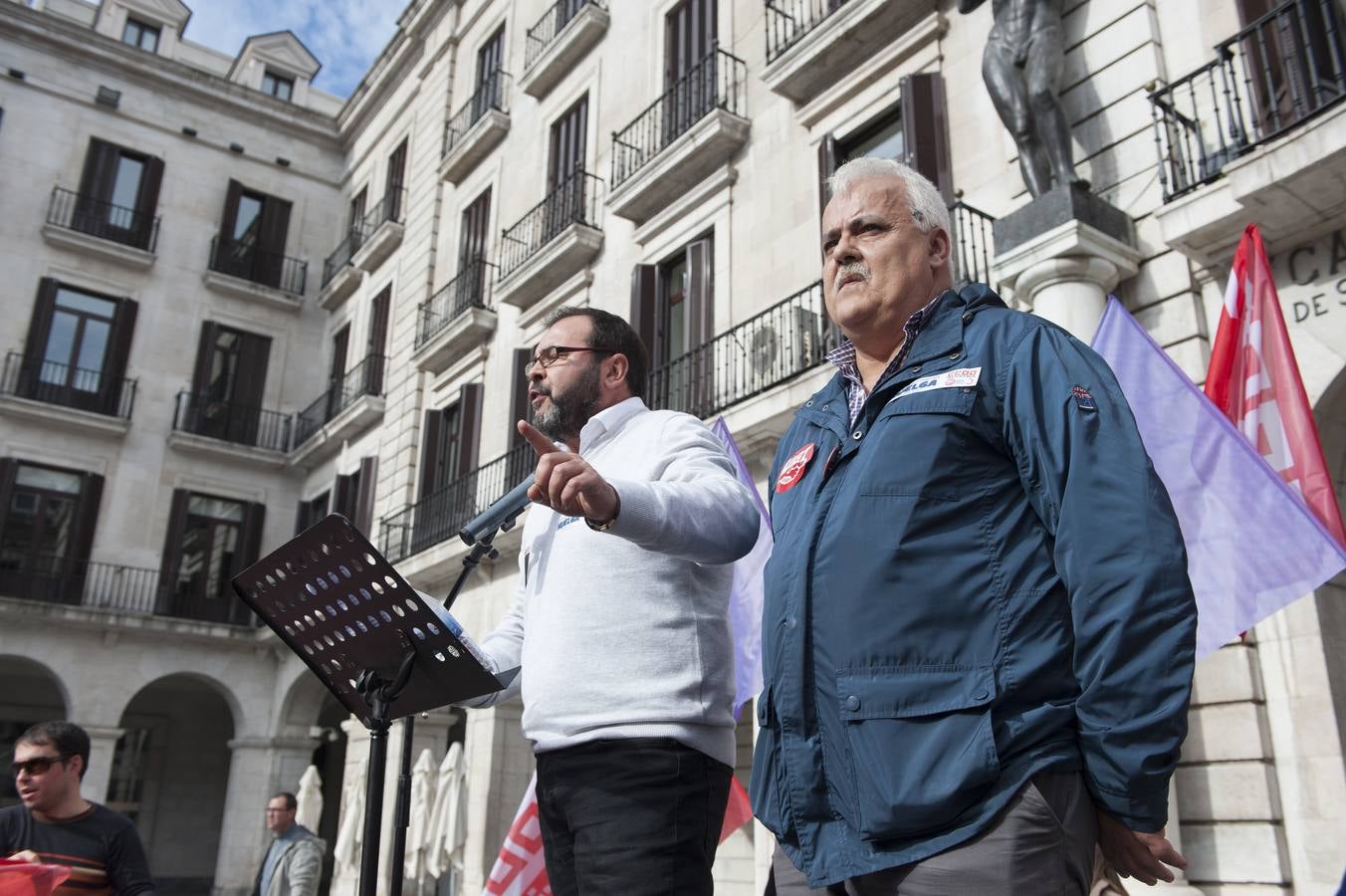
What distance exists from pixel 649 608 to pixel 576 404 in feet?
2.25

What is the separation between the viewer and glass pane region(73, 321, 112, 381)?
20.9 m

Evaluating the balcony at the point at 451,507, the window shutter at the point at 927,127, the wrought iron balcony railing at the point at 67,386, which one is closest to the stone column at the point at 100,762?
the wrought iron balcony railing at the point at 67,386

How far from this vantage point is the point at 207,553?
21172 millimetres

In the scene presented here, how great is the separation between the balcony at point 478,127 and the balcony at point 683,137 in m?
4.55

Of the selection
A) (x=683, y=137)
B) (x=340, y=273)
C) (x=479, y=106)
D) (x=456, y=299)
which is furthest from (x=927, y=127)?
(x=340, y=273)

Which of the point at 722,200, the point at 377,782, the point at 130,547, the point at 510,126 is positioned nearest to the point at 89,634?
the point at 130,547

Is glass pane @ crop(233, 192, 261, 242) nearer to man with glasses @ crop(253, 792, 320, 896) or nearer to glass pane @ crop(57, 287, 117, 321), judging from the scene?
glass pane @ crop(57, 287, 117, 321)

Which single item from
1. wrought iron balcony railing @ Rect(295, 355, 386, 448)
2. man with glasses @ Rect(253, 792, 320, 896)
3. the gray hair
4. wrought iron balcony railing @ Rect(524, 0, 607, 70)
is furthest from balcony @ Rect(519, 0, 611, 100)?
the gray hair

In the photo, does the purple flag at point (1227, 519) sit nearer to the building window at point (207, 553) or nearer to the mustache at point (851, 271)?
the mustache at point (851, 271)

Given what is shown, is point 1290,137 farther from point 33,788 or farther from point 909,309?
point 33,788

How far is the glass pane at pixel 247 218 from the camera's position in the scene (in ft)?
76.8

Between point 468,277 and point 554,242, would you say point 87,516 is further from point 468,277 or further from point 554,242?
point 554,242

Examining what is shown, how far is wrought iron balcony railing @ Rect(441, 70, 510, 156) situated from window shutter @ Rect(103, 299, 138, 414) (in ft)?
24.8

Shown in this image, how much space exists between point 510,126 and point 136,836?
1433cm
